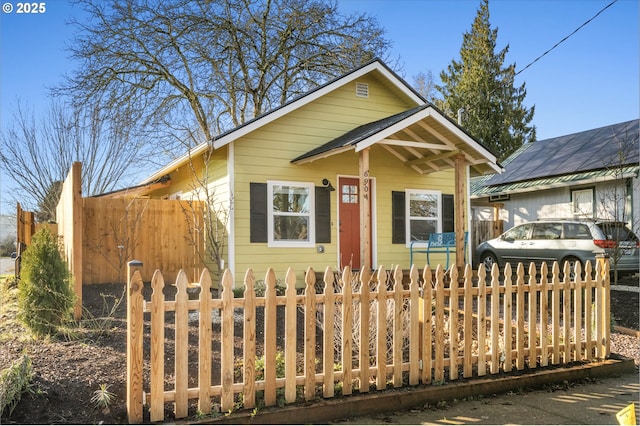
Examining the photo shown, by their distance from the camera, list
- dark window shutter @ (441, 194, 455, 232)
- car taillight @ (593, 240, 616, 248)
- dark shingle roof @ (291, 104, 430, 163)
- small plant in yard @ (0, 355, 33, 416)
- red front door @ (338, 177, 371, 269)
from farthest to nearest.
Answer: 1. dark window shutter @ (441, 194, 455, 232)
2. red front door @ (338, 177, 371, 269)
3. car taillight @ (593, 240, 616, 248)
4. dark shingle roof @ (291, 104, 430, 163)
5. small plant in yard @ (0, 355, 33, 416)

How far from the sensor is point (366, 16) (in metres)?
20.5

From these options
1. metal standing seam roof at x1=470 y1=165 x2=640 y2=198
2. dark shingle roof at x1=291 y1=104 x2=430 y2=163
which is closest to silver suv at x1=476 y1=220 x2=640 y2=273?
metal standing seam roof at x1=470 y1=165 x2=640 y2=198

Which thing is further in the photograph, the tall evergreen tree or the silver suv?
the tall evergreen tree

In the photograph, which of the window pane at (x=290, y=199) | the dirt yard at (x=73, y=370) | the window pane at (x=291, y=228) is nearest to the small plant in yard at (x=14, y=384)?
the dirt yard at (x=73, y=370)

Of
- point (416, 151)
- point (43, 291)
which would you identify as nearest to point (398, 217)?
point (416, 151)

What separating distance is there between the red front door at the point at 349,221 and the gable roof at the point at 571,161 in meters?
7.58

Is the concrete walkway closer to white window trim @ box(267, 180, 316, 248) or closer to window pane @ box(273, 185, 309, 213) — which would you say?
white window trim @ box(267, 180, 316, 248)

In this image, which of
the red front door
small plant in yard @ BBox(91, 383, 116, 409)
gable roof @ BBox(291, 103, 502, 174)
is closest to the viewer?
small plant in yard @ BBox(91, 383, 116, 409)

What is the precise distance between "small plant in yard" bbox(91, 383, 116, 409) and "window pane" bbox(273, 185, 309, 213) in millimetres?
6841

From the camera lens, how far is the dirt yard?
11.8 feet

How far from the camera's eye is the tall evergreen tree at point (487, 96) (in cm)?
3047

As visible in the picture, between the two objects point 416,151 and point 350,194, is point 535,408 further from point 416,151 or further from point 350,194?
point 416,151

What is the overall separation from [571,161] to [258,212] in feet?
39.4

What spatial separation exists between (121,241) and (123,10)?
11.5 meters
